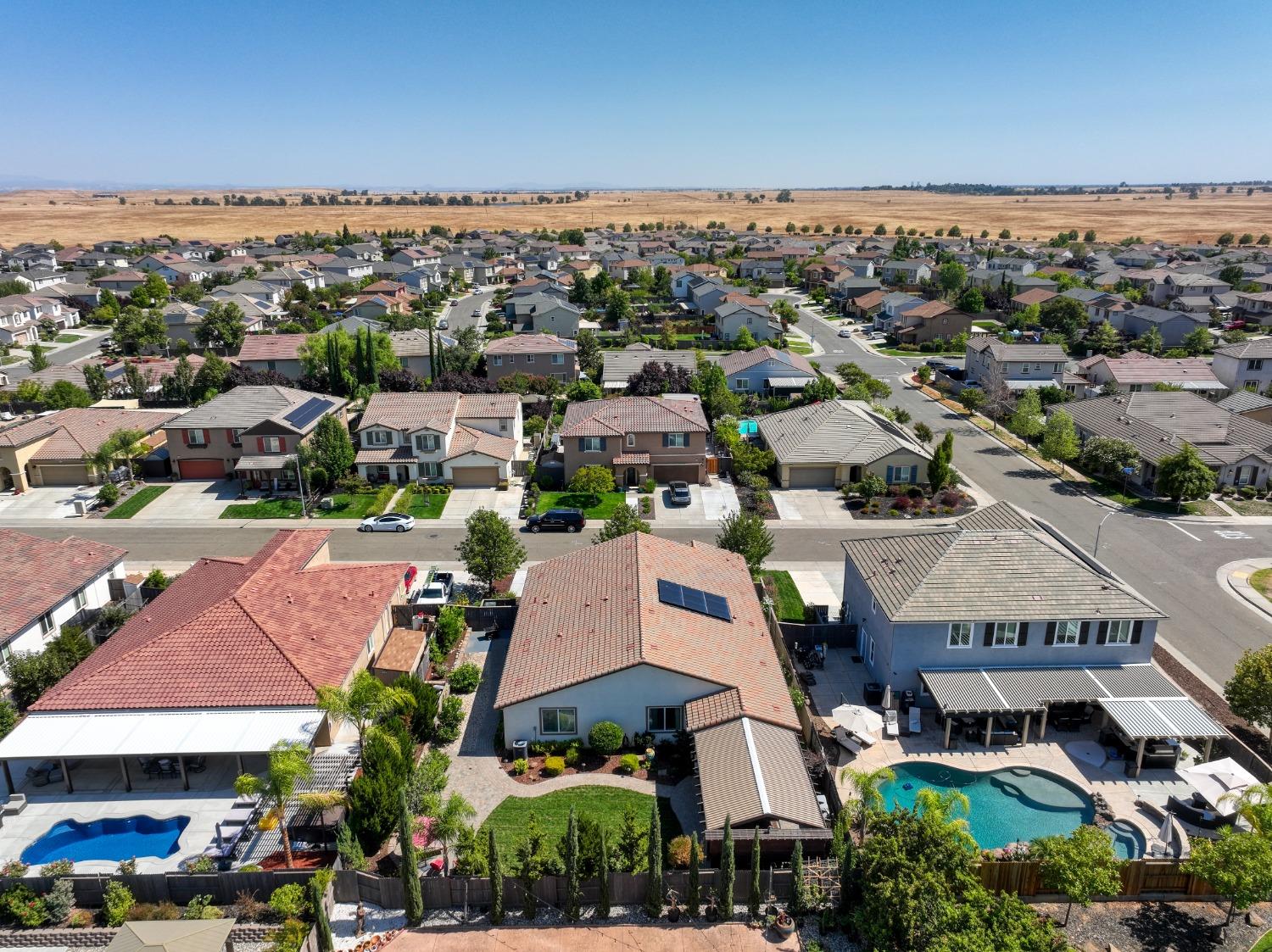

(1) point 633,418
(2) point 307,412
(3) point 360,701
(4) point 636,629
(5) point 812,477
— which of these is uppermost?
(1) point 633,418

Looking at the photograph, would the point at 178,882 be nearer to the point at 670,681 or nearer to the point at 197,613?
the point at 197,613

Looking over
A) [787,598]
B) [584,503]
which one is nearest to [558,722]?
[787,598]

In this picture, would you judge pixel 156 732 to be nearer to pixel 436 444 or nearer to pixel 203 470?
pixel 436 444

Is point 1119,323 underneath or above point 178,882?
above

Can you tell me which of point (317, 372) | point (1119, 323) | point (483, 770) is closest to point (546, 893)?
point (483, 770)

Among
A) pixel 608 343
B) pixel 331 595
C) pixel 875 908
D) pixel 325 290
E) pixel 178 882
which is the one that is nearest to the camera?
pixel 875 908

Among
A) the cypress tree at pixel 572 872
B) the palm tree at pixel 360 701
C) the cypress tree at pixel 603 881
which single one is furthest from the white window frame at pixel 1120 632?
the palm tree at pixel 360 701
